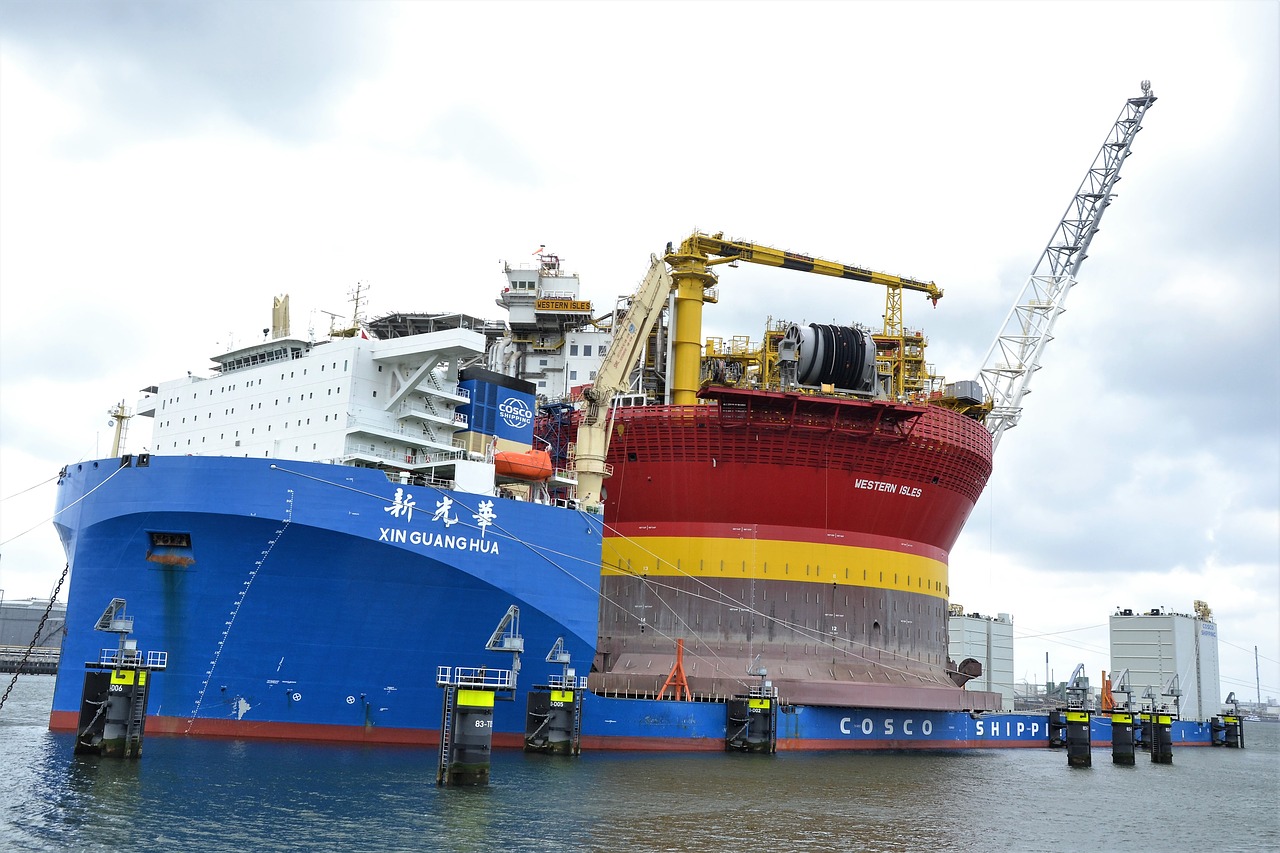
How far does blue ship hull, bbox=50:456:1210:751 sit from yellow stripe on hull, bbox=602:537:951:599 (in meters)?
8.21

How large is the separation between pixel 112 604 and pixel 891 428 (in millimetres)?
22178

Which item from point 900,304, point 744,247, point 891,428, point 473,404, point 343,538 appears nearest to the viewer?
point 343,538

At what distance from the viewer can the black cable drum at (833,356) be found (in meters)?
38.2

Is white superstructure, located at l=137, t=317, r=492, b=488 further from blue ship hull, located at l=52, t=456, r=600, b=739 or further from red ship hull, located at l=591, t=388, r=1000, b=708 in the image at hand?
red ship hull, located at l=591, t=388, r=1000, b=708

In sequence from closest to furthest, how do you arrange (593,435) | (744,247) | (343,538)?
(343,538) < (593,435) < (744,247)

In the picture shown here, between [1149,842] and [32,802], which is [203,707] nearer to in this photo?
[32,802]

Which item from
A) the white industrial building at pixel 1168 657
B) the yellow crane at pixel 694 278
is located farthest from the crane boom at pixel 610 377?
the white industrial building at pixel 1168 657

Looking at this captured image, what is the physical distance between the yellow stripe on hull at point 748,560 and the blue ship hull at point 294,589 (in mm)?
8207

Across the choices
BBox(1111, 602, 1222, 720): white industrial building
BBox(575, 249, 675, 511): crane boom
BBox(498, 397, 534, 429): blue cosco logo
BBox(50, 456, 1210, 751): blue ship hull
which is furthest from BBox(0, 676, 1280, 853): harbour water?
BBox(1111, 602, 1222, 720): white industrial building

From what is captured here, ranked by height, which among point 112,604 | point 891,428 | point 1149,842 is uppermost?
point 891,428

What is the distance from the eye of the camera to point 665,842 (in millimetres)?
18391

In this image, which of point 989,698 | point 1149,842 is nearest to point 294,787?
point 1149,842

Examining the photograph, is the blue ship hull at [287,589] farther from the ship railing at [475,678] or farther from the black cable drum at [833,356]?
the black cable drum at [833,356]

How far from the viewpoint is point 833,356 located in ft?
125
